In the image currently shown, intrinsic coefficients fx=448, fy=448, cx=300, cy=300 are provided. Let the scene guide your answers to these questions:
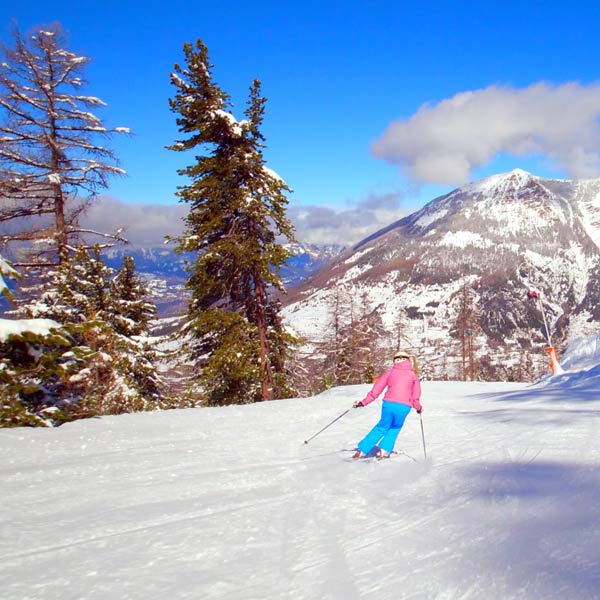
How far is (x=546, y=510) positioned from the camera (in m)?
4.07

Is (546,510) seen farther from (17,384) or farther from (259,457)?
(17,384)

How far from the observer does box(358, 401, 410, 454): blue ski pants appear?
6.94m

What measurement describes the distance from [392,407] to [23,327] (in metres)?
7.00

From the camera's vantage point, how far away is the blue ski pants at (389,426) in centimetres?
694

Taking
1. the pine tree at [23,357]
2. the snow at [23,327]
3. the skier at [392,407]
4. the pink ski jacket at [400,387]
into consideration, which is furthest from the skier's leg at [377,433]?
the snow at [23,327]

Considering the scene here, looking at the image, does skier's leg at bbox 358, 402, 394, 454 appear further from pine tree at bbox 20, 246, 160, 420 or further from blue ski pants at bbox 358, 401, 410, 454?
pine tree at bbox 20, 246, 160, 420

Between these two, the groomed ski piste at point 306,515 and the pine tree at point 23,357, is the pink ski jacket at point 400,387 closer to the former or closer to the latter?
the groomed ski piste at point 306,515

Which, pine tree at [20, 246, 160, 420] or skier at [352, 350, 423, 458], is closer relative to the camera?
skier at [352, 350, 423, 458]

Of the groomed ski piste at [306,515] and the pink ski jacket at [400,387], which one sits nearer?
the groomed ski piste at [306,515]

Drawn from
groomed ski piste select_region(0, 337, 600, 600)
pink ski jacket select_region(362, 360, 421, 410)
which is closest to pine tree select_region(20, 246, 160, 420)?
groomed ski piste select_region(0, 337, 600, 600)

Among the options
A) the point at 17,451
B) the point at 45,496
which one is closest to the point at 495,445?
the point at 45,496

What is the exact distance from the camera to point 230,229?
653 inches

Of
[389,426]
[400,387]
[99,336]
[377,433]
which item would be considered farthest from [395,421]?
[99,336]

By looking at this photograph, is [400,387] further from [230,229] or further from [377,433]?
[230,229]
